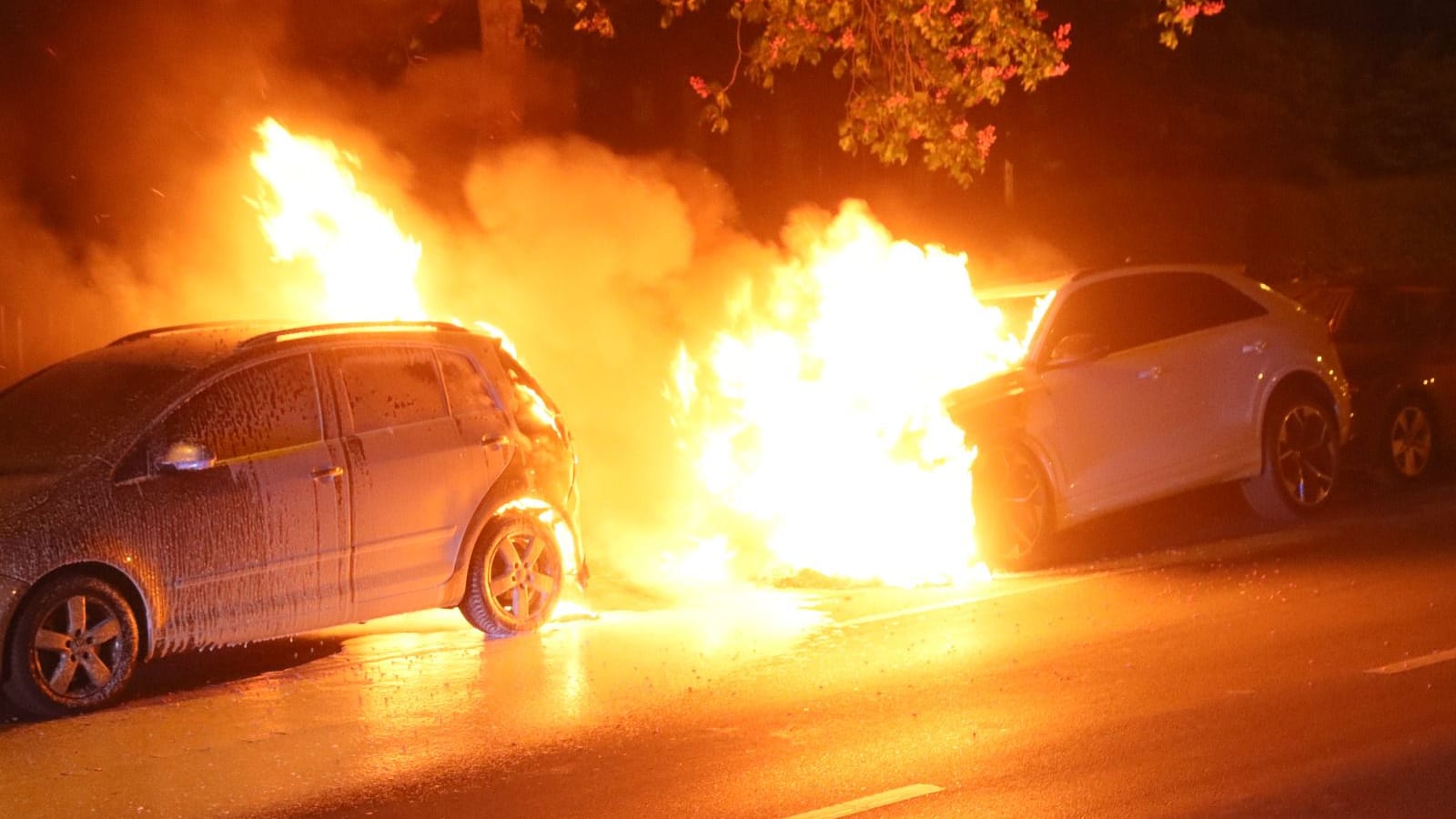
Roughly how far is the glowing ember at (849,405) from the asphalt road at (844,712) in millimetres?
1064

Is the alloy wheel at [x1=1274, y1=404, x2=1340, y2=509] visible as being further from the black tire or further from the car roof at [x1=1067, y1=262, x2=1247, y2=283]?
the black tire

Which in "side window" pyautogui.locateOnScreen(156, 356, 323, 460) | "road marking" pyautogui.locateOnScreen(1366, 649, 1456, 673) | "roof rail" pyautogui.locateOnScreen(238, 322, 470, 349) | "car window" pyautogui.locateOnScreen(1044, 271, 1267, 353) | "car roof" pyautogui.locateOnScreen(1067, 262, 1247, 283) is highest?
"car roof" pyautogui.locateOnScreen(1067, 262, 1247, 283)

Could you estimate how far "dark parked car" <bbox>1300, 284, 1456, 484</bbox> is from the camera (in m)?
14.1

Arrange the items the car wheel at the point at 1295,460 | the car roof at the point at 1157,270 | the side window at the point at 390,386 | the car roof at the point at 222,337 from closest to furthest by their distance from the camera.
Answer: the car roof at the point at 222,337 < the side window at the point at 390,386 < the car roof at the point at 1157,270 < the car wheel at the point at 1295,460

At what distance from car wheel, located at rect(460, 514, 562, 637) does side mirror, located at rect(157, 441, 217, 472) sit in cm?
175

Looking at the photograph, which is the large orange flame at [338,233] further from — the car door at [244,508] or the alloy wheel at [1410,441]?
the alloy wheel at [1410,441]

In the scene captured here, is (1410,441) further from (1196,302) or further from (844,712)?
(844,712)

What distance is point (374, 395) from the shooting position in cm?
954

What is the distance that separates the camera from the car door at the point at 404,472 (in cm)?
924

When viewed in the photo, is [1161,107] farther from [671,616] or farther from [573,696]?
[573,696]

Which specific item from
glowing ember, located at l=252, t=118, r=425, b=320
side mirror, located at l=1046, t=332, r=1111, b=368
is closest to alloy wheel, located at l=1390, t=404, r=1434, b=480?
side mirror, located at l=1046, t=332, r=1111, b=368

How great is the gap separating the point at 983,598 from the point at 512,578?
2.78 meters

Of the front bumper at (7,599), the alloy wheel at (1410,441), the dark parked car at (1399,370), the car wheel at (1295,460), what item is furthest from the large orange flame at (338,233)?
the alloy wheel at (1410,441)

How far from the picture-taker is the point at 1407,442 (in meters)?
14.2
